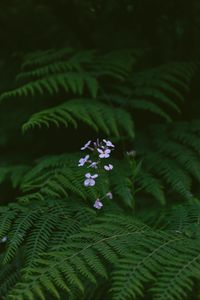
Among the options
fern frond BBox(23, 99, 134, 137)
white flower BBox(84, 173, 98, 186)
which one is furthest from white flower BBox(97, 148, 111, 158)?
fern frond BBox(23, 99, 134, 137)

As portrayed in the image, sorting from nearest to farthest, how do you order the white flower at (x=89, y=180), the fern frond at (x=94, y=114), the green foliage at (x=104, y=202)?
the green foliage at (x=104, y=202), the white flower at (x=89, y=180), the fern frond at (x=94, y=114)

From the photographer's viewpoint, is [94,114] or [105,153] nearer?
[105,153]

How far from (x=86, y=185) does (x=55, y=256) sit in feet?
1.89

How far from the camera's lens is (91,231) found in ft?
7.39

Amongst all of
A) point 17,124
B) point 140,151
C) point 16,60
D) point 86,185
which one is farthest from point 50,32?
point 86,185

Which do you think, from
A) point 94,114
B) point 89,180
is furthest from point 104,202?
point 94,114

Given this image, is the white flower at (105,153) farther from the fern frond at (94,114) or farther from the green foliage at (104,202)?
the fern frond at (94,114)

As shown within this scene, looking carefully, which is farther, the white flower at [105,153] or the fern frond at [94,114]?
the fern frond at [94,114]

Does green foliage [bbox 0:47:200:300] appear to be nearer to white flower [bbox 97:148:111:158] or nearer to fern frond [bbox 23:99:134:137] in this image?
fern frond [bbox 23:99:134:137]

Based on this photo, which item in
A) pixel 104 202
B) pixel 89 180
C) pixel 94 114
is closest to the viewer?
pixel 89 180

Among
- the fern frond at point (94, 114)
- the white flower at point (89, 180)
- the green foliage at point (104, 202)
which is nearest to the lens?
the green foliage at point (104, 202)

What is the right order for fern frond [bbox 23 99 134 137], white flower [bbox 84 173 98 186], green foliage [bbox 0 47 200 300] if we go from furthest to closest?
fern frond [bbox 23 99 134 137] < white flower [bbox 84 173 98 186] < green foliage [bbox 0 47 200 300]

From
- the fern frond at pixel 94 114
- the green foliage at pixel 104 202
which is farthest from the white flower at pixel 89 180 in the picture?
the fern frond at pixel 94 114

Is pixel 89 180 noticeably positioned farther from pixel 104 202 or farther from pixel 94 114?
pixel 94 114
